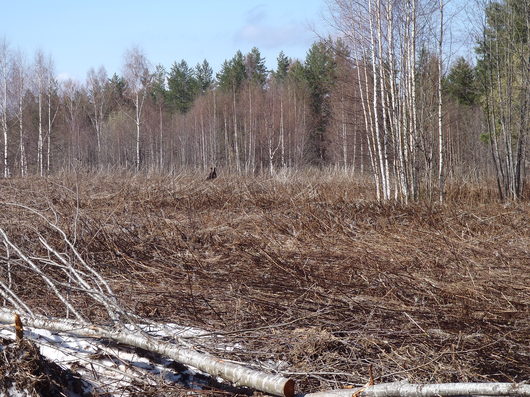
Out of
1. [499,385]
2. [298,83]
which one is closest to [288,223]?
[499,385]

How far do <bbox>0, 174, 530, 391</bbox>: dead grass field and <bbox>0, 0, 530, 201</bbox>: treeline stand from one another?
213cm

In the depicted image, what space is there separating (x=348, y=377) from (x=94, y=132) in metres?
39.8

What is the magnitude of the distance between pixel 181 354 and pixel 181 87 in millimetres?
46969

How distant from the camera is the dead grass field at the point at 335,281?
10.5 feet

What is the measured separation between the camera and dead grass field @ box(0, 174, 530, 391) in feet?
10.5

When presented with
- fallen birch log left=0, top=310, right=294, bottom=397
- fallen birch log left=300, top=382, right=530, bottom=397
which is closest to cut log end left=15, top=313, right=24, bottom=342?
fallen birch log left=0, top=310, right=294, bottom=397

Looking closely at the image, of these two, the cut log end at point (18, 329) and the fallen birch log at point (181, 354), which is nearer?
the fallen birch log at point (181, 354)

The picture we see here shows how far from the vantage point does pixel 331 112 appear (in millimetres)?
27188

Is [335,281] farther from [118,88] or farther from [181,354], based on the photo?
[118,88]

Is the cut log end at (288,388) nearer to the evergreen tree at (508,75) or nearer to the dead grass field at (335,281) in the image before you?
the dead grass field at (335,281)

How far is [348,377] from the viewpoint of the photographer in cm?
301

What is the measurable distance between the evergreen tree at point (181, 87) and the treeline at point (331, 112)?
8 cm

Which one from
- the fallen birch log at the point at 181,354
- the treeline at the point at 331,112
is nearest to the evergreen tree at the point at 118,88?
the treeline at the point at 331,112

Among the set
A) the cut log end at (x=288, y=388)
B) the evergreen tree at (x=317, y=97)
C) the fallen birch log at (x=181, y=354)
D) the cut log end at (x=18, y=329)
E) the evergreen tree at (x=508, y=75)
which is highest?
the evergreen tree at (x=317, y=97)
